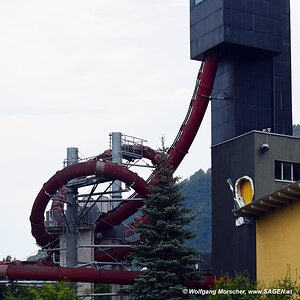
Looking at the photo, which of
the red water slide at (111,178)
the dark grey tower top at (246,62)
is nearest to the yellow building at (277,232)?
the red water slide at (111,178)

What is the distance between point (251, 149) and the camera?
4875 cm

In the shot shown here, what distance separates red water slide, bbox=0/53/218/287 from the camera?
52.4m

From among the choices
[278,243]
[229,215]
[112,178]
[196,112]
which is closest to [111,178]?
[112,178]

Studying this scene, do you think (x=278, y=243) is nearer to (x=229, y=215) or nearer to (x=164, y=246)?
(x=164, y=246)

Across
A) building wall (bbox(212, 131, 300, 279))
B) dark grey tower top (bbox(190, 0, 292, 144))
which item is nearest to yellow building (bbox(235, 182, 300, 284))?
building wall (bbox(212, 131, 300, 279))

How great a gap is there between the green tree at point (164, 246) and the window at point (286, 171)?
6361 mm

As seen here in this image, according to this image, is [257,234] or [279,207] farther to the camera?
[257,234]

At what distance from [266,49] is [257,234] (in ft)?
42.7

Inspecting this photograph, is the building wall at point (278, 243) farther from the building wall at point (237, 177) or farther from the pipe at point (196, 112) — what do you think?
the pipe at point (196, 112)

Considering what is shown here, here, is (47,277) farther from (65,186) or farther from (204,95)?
(204,95)

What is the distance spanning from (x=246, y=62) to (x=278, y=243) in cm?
1486

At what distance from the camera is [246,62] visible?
55.2 m

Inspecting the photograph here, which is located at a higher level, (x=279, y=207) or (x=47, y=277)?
(x=279, y=207)

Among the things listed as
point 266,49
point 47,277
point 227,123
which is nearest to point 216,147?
point 227,123
